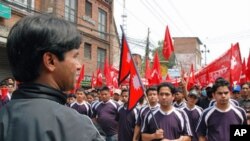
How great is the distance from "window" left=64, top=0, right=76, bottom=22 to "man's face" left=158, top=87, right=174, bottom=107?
16.2 metres

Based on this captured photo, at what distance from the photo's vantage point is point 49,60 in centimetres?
133

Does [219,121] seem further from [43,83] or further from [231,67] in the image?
[43,83]

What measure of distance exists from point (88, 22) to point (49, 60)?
22.6 m

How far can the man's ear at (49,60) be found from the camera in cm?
132

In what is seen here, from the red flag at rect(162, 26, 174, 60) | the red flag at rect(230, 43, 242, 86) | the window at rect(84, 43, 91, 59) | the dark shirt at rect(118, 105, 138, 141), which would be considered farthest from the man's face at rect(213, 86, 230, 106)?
the window at rect(84, 43, 91, 59)

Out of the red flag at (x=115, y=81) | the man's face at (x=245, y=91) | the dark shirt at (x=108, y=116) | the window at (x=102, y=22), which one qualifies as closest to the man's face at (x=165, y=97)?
the man's face at (x=245, y=91)

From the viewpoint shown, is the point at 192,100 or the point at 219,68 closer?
the point at 192,100

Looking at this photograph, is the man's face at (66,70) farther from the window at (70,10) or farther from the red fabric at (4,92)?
the window at (70,10)

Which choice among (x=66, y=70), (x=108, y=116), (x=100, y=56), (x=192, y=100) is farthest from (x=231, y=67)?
(x=100, y=56)

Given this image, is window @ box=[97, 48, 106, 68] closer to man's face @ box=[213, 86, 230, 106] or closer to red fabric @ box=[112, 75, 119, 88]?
red fabric @ box=[112, 75, 119, 88]

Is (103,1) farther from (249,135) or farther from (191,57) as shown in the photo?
(191,57)

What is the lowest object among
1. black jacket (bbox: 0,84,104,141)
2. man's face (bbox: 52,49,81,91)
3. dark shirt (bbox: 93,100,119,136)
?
Answer: dark shirt (bbox: 93,100,119,136)

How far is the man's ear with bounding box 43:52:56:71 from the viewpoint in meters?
1.32

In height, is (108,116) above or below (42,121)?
below
